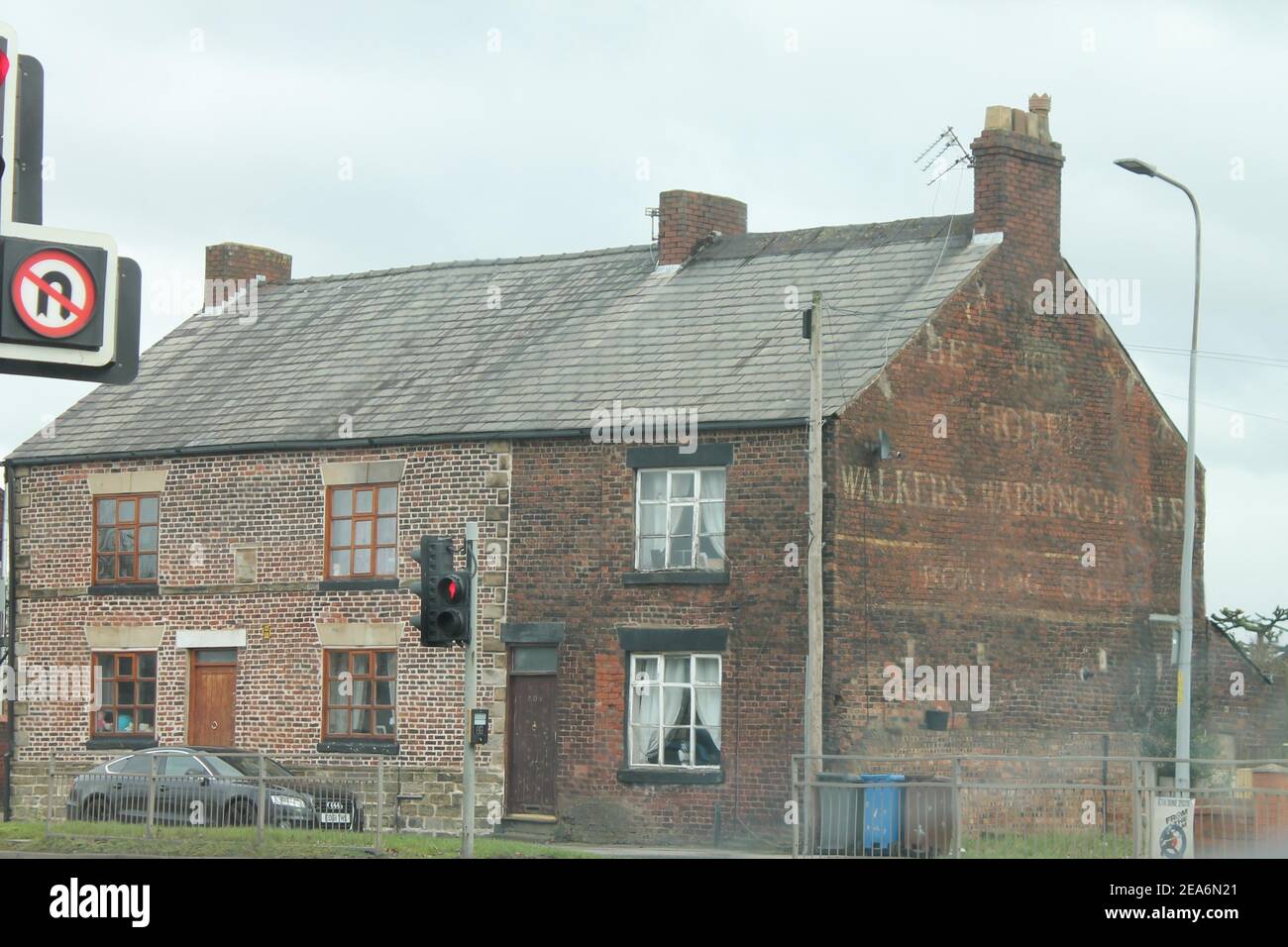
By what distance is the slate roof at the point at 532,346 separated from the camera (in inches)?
1141

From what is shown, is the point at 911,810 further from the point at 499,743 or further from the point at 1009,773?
the point at 499,743

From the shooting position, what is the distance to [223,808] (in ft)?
78.3

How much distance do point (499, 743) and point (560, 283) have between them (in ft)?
29.6

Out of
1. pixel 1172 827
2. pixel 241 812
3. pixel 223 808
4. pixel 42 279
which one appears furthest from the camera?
pixel 223 808

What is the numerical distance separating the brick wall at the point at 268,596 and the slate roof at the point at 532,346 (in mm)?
538

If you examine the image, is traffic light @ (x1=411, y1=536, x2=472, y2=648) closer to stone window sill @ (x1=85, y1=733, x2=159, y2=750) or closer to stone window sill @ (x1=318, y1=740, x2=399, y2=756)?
stone window sill @ (x1=318, y1=740, x2=399, y2=756)

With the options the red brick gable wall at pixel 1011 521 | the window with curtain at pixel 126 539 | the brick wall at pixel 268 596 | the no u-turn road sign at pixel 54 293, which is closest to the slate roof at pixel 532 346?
the brick wall at pixel 268 596

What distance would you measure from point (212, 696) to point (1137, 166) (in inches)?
645

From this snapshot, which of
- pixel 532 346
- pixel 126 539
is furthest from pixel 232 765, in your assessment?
pixel 532 346

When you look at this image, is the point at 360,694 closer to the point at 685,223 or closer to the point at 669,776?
the point at 669,776

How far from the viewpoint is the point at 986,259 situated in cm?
2939

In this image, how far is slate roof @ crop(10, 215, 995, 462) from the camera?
95.1 ft

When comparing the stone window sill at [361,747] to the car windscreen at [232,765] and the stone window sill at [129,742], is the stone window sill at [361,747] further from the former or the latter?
the car windscreen at [232,765]

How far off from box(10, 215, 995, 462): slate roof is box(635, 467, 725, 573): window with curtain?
100cm
